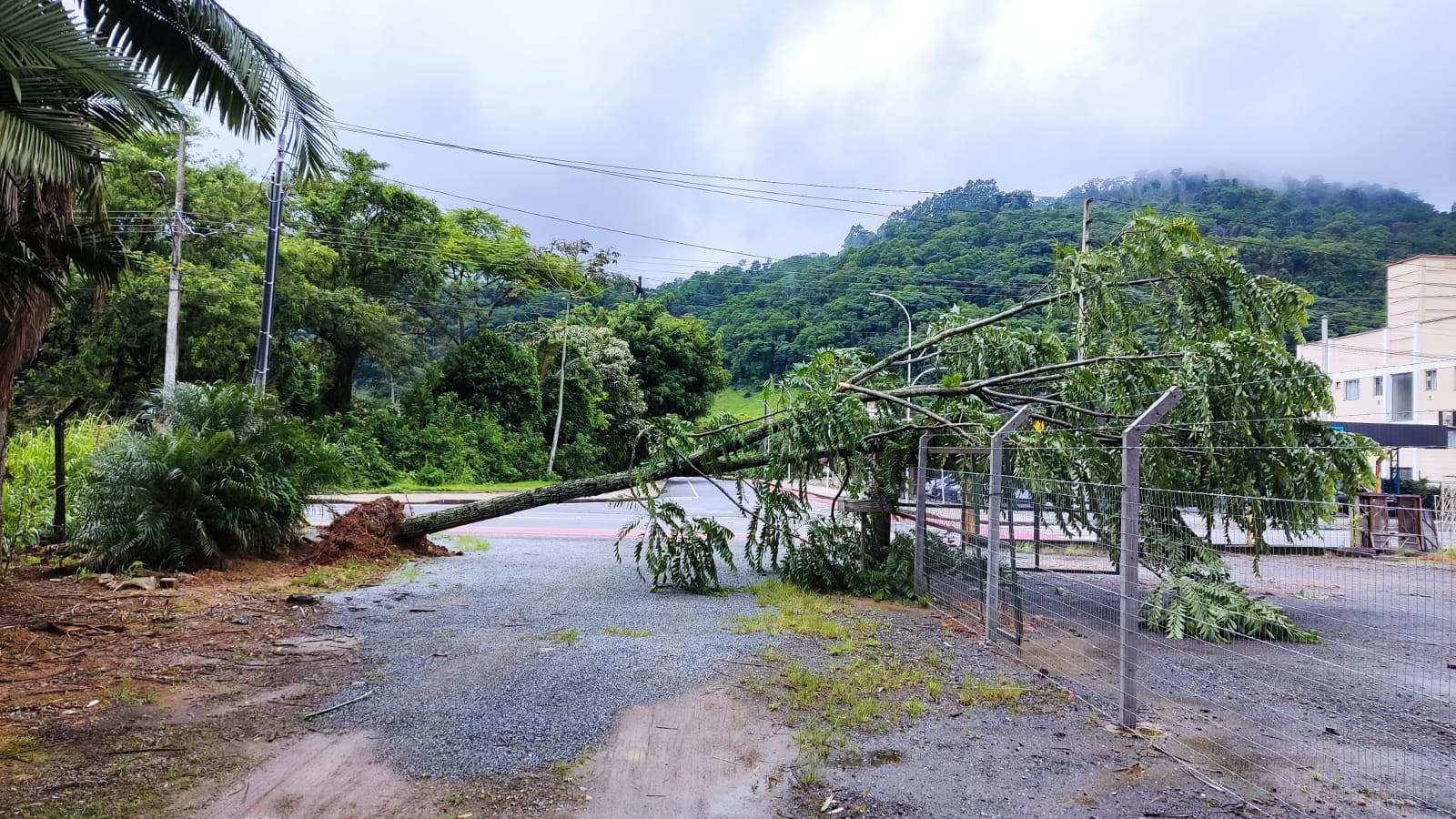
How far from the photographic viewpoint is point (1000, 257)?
3073 centimetres

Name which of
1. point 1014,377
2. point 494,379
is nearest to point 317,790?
point 1014,377

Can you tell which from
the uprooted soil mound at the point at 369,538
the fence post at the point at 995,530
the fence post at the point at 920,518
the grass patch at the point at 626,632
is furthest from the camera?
the uprooted soil mound at the point at 369,538

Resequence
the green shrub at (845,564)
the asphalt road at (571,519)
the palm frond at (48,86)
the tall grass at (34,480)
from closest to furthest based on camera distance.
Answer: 1. the palm frond at (48,86)
2. the green shrub at (845,564)
3. the tall grass at (34,480)
4. the asphalt road at (571,519)

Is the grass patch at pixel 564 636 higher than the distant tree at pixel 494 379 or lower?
lower

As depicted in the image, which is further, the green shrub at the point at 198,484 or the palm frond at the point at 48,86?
the green shrub at the point at 198,484

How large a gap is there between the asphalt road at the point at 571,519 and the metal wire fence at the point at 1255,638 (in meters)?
6.01

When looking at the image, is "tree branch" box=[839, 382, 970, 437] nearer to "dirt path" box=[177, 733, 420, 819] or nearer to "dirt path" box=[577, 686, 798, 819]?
"dirt path" box=[577, 686, 798, 819]

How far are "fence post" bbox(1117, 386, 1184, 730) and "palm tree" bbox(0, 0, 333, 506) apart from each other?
620 cm

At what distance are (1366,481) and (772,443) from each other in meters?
4.99

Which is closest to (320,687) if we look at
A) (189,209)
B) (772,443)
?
(772,443)

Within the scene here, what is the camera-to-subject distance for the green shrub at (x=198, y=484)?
870 cm

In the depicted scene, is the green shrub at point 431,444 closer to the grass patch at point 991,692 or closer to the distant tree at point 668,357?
the distant tree at point 668,357

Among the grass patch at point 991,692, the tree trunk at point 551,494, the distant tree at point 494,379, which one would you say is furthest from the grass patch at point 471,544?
the distant tree at point 494,379

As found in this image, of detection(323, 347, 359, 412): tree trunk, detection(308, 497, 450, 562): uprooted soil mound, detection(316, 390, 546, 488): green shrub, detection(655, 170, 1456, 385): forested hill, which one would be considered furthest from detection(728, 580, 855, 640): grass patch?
detection(323, 347, 359, 412): tree trunk
